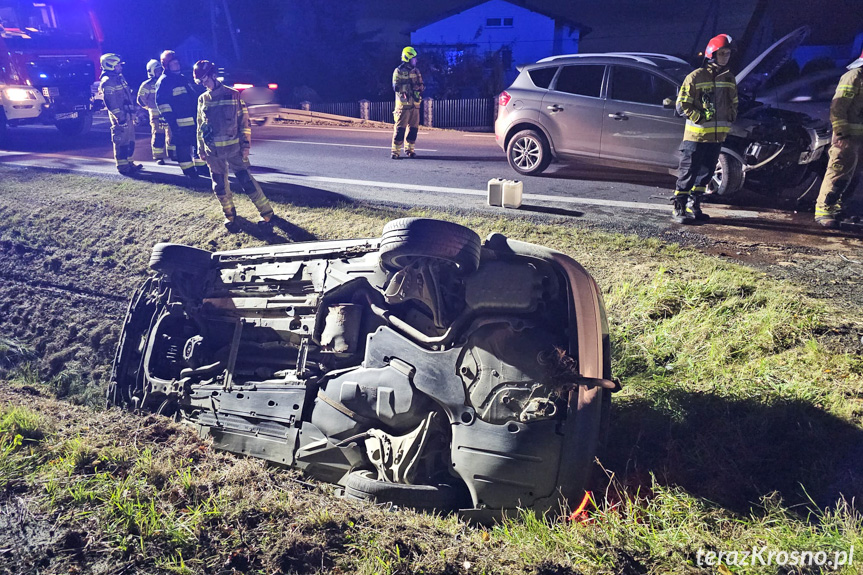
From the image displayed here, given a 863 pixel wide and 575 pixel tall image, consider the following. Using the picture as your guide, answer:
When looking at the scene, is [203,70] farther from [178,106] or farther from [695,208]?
[695,208]

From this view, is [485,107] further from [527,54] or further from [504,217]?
[504,217]

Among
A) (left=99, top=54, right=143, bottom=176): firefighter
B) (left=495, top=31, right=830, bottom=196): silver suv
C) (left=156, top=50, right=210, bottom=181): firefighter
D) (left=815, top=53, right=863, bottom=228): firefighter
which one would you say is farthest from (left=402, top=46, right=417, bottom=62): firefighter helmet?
(left=815, top=53, right=863, bottom=228): firefighter

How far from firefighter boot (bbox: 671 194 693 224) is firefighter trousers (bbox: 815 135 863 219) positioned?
112 centimetres

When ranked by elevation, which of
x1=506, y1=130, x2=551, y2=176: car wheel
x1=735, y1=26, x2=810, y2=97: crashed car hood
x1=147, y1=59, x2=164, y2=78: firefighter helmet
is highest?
x1=147, y1=59, x2=164, y2=78: firefighter helmet

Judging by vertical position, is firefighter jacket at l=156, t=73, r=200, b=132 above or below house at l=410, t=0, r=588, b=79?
below

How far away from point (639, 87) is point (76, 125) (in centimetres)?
1149

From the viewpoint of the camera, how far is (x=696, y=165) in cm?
515

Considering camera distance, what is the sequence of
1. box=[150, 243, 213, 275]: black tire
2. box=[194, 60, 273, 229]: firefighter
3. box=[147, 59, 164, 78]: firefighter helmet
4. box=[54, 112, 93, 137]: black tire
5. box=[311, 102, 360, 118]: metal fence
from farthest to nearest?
box=[311, 102, 360, 118]: metal fence, box=[54, 112, 93, 137]: black tire, box=[147, 59, 164, 78]: firefighter helmet, box=[194, 60, 273, 229]: firefighter, box=[150, 243, 213, 275]: black tire

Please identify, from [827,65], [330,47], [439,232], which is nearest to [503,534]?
[439,232]

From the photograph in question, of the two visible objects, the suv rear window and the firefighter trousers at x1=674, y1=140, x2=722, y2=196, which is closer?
the firefighter trousers at x1=674, y1=140, x2=722, y2=196

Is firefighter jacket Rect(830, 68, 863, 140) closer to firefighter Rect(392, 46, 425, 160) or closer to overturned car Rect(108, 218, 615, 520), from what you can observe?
overturned car Rect(108, 218, 615, 520)

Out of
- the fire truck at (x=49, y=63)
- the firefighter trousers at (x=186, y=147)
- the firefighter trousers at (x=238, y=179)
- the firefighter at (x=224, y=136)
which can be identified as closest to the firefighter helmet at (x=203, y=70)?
the firefighter at (x=224, y=136)

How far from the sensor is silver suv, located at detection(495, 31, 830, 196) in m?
5.38

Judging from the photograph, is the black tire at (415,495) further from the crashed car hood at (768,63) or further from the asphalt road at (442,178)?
the crashed car hood at (768,63)
